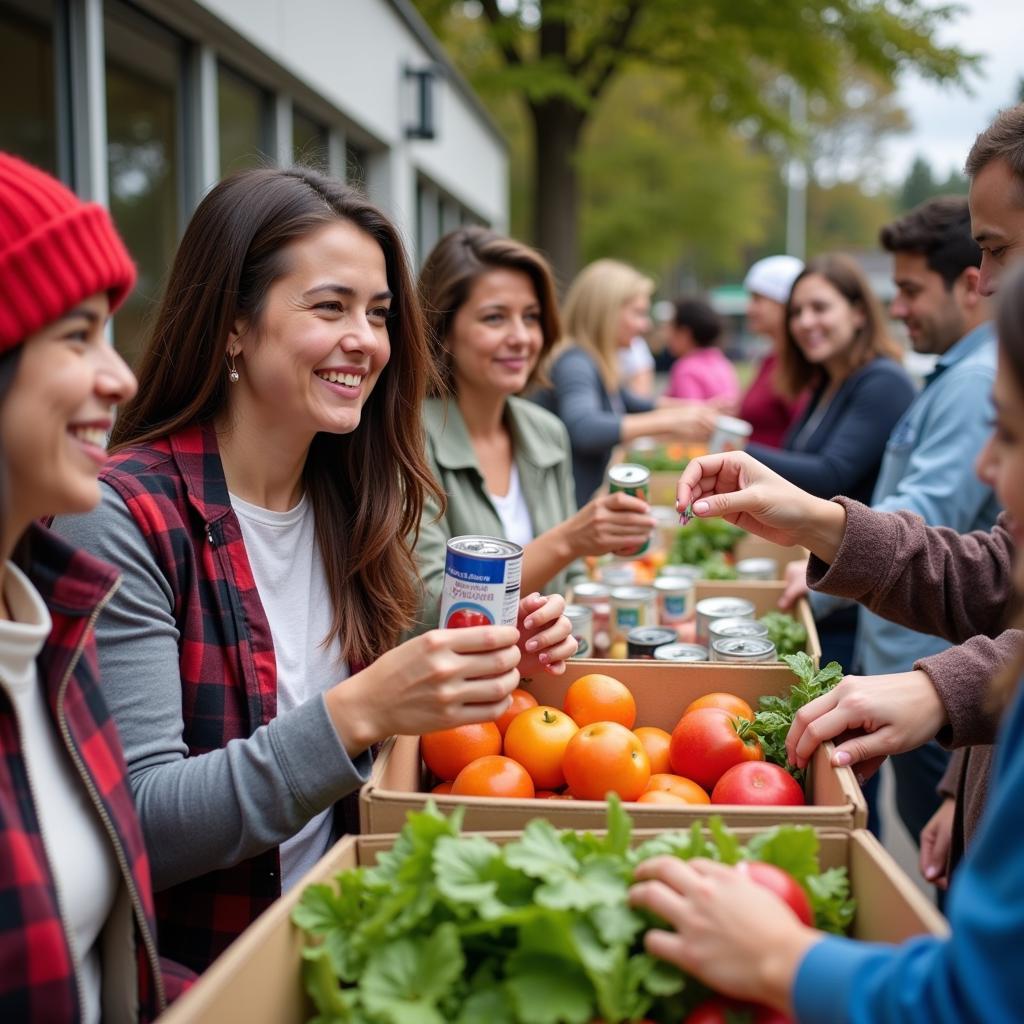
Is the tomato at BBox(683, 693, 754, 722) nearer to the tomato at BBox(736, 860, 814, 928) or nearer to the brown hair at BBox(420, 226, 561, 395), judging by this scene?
the tomato at BBox(736, 860, 814, 928)

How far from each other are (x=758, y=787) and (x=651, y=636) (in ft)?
2.98

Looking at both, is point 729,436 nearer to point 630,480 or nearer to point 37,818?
point 630,480

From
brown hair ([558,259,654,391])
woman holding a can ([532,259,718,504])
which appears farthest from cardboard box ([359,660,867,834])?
brown hair ([558,259,654,391])

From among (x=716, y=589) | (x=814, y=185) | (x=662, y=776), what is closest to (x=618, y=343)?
(x=716, y=589)

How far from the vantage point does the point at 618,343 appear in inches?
259

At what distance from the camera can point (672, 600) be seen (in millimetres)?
3254

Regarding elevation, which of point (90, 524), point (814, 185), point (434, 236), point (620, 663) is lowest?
point (620, 663)

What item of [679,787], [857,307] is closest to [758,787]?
[679,787]

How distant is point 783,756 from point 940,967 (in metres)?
1.05

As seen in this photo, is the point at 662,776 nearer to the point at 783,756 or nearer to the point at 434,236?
the point at 783,756

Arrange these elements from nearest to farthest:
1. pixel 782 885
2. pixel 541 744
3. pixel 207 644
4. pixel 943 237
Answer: pixel 782 885
pixel 207 644
pixel 541 744
pixel 943 237

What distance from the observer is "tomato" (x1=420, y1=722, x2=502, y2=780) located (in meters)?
2.22

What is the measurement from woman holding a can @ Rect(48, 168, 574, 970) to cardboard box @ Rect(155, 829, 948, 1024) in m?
Answer: 0.28

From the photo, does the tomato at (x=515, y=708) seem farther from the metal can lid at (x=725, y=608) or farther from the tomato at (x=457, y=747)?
the metal can lid at (x=725, y=608)
